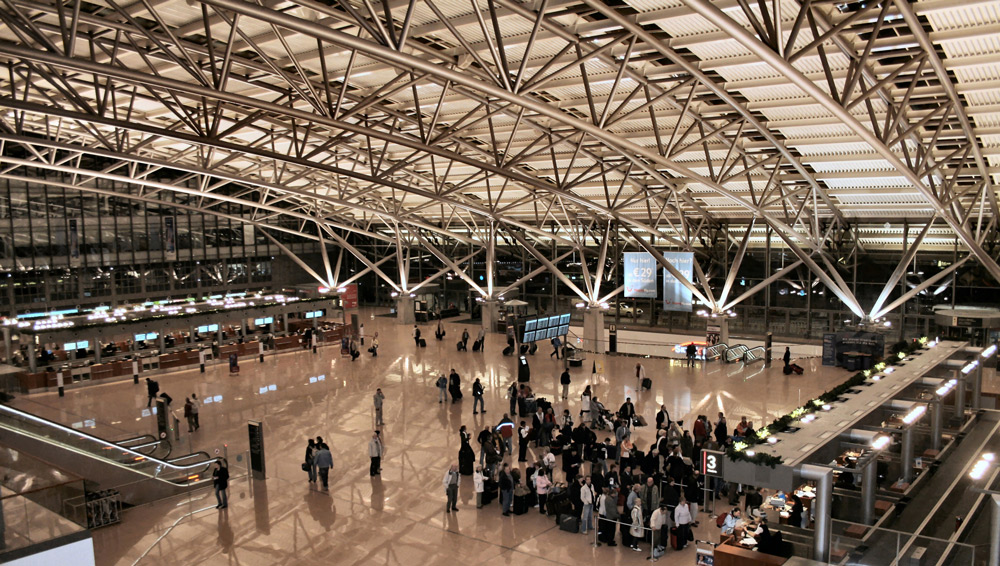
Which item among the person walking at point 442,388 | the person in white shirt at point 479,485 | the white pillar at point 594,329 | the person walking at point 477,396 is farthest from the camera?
the white pillar at point 594,329

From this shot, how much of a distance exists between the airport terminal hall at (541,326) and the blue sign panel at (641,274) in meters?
0.13

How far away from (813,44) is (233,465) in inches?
620

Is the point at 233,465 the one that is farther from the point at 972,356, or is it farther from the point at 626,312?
the point at 626,312

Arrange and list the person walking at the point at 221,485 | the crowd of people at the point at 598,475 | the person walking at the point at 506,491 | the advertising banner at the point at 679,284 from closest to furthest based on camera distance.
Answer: the crowd of people at the point at 598,475 < the person walking at the point at 506,491 < the person walking at the point at 221,485 < the advertising banner at the point at 679,284

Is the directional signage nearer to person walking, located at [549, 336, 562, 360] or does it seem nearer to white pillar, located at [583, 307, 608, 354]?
person walking, located at [549, 336, 562, 360]

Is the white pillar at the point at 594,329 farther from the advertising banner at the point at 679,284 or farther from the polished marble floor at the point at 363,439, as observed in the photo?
the advertising banner at the point at 679,284

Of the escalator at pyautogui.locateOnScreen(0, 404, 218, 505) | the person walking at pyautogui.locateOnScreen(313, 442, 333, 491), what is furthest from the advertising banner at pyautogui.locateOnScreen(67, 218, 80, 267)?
the person walking at pyautogui.locateOnScreen(313, 442, 333, 491)

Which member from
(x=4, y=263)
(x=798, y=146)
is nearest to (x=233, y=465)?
(x=798, y=146)

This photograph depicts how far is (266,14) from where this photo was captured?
1205 cm

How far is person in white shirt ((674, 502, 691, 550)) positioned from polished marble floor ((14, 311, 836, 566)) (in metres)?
0.21

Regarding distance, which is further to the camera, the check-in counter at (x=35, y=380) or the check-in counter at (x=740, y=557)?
the check-in counter at (x=35, y=380)

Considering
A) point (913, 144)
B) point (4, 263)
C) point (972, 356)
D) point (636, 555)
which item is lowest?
point (636, 555)

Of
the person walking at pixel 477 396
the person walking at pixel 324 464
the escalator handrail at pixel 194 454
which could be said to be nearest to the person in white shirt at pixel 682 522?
the person walking at pixel 324 464

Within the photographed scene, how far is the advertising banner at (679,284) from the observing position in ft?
112
